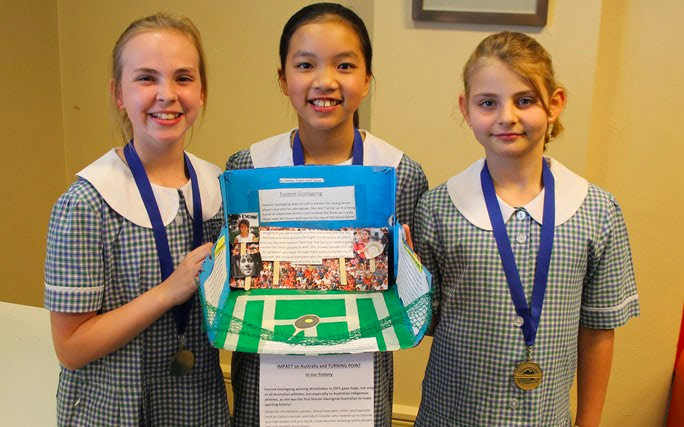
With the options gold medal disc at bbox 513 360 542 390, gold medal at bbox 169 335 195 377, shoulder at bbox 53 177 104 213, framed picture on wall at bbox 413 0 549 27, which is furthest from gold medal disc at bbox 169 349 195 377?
framed picture on wall at bbox 413 0 549 27

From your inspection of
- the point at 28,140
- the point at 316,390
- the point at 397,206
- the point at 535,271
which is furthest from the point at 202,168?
the point at 28,140

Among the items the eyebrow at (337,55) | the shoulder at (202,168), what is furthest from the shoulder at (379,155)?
the shoulder at (202,168)

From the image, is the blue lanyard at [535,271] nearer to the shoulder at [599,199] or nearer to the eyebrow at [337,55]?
the shoulder at [599,199]

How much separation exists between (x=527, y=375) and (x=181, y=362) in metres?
0.70

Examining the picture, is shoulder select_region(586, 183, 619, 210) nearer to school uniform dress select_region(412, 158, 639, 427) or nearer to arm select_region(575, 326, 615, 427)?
school uniform dress select_region(412, 158, 639, 427)

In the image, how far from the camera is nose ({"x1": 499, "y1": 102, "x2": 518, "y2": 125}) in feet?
3.98

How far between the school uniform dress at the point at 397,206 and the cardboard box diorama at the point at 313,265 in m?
0.23

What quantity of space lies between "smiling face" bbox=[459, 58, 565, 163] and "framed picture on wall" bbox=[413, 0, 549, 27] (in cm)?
78

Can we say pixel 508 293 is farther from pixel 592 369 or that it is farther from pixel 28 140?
pixel 28 140

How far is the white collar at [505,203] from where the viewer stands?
1.27 metres

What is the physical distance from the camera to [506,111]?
122 cm

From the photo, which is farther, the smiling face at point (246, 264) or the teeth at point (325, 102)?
the teeth at point (325, 102)

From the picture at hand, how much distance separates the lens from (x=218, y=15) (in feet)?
8.00

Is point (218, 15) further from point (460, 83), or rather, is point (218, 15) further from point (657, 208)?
point (657, 208)
